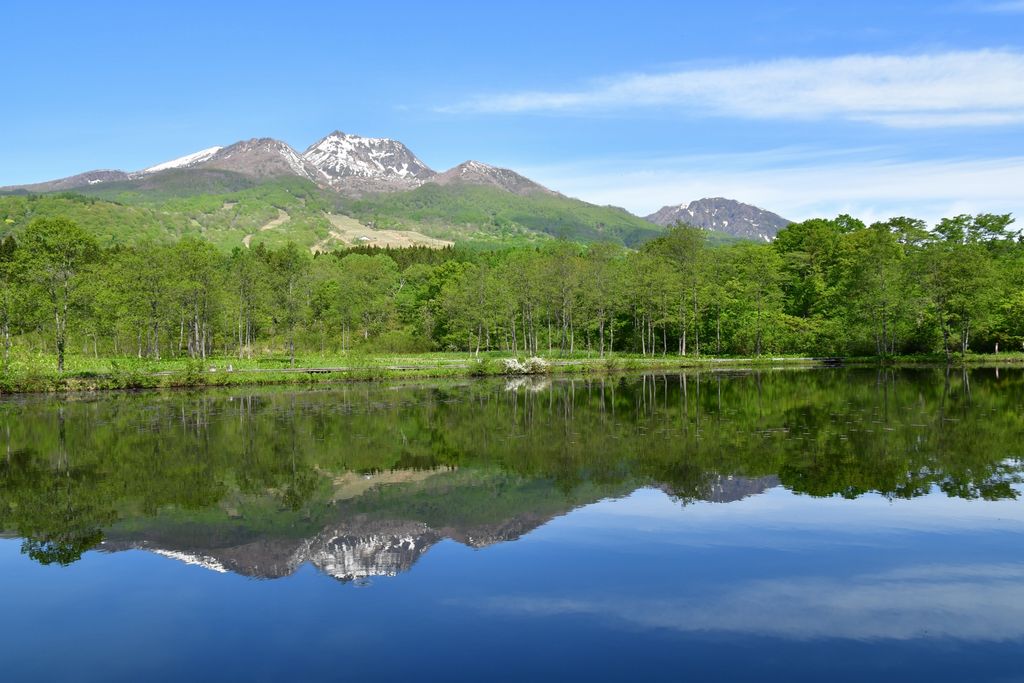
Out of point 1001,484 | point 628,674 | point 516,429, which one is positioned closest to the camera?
point 628,674


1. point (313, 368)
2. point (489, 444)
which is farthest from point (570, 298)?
point (489, 444)

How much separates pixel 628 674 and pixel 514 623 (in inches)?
94.0

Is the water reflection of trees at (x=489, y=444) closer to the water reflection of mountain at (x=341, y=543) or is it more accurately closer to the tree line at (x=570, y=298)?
the water reflection of mountain at (x=341, y=543)

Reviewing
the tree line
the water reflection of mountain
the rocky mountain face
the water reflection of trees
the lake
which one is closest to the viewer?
the lake

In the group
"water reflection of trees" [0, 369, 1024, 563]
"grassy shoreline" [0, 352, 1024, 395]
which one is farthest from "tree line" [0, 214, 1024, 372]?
"water reflection of trees" [0, 369, 1024, 563]

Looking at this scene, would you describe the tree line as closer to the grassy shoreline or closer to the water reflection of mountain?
the grassy shoreline

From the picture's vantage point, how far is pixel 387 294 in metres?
131

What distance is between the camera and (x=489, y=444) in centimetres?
2972

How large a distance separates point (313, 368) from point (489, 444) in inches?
1708

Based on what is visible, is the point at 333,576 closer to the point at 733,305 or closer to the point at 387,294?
the point at 733,305

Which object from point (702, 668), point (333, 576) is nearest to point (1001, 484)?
point (702, 668)

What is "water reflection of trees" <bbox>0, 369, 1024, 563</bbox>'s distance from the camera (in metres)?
20.7

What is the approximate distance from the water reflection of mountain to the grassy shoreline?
4595cm

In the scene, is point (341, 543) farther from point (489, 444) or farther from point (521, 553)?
point (489, 444)
